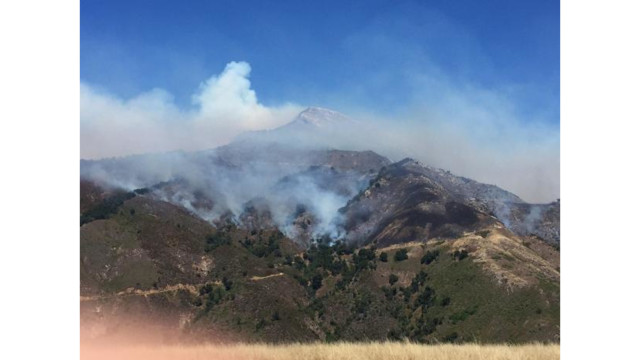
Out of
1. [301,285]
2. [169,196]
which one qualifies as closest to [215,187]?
[169,196]

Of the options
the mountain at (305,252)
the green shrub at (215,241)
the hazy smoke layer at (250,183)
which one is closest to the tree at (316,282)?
the mountain at (305,252)

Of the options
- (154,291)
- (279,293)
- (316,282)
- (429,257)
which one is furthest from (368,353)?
(429,257)

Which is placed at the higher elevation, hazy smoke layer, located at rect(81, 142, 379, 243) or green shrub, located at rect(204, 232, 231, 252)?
hazy smoke layer, located at rect(81, 142, 379, 243)

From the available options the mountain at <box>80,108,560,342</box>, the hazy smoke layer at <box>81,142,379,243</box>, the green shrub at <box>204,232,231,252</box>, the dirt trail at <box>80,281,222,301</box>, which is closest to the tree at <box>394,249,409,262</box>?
the mountain at <box>80,108,560,342</box>

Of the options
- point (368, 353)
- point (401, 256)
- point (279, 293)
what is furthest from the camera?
point (401, 256)

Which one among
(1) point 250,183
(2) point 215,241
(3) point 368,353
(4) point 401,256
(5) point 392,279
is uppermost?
(1) point 250,183

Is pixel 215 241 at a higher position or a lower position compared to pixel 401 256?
higher

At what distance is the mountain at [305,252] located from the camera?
4491 cm

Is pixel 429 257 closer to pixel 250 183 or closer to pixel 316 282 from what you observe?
pixel 316 282

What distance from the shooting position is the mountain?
44906 millimetres

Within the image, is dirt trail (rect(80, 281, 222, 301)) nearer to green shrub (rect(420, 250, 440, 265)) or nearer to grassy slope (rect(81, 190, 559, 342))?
grassy slope (rect(81, 190, 559, 342))

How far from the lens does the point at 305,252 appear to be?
196 ft

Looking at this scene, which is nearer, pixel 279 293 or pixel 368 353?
pixel 368 353

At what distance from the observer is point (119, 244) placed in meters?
53.3
